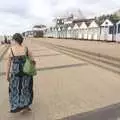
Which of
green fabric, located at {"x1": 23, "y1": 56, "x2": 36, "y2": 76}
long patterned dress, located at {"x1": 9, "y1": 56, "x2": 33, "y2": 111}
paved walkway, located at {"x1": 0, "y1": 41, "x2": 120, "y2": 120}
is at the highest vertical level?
green fabric, located at {"x1": 23, "y1": 56, "x2": 36, "y2": 76}

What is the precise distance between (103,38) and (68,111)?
44.7 m

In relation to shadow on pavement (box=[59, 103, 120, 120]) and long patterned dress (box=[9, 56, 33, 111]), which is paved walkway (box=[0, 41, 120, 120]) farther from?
long patterned dress (box=[9, 56, 33, 111])

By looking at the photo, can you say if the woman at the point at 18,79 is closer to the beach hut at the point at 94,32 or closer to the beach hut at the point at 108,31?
the beach hut at the point at 108,31

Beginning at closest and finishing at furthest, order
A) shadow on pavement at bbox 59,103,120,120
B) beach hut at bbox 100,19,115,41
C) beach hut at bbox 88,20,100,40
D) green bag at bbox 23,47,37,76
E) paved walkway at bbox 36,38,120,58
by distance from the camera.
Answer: shadow on pavement at bbox 59,103,120,120
green bag at bbox 23,47,37,76
paved walkway at bbox 36,38,120,58
beach hut at bbox 100,19,115,41
beach hut at bbox 88,20,100,40

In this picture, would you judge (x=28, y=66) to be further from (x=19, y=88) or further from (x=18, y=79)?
(x=19, y=88)

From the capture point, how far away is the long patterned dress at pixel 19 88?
20.8ft

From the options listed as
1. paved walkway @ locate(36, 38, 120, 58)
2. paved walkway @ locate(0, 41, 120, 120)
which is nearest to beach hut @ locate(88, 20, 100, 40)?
paved walkway @ locate(36, 38, 120, 58)

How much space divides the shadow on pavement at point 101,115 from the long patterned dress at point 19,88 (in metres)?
1.00

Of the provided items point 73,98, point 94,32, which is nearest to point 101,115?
point 73,98

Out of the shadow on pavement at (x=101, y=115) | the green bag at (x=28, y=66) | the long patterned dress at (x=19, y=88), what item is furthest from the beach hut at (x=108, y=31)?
the green bag at (x=28, y=66)

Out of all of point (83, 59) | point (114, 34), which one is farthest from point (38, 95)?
point (114, 34)

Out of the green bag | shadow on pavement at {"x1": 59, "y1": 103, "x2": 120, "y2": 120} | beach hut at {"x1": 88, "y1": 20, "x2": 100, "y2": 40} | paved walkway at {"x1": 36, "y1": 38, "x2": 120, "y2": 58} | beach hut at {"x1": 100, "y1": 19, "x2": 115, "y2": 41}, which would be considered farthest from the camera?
beach hut at {"x1": 88, "y1": 20, "x2": 100, "y2": 40}

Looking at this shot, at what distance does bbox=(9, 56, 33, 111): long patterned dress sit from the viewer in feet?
20.8

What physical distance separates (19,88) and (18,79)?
19 centimetres
